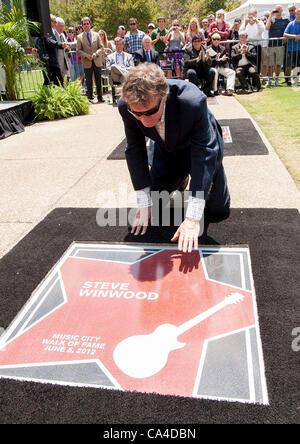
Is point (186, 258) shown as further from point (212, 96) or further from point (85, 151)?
point (212, 96)

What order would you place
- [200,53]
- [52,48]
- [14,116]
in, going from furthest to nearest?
1. [52,48]
2. [200,53]
3. [14,116]

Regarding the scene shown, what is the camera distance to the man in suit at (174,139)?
1.88 meters

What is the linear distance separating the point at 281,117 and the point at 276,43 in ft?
16.1

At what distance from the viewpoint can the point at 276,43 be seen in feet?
32.5

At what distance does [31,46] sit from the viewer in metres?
7.21

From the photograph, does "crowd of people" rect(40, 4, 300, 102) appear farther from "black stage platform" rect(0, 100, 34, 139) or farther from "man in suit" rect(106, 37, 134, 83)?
"black stage platform" rect(0, 100, 34, 139)

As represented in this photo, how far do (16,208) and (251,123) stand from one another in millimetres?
4027

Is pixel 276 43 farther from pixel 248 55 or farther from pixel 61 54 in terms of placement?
pixel 61 54

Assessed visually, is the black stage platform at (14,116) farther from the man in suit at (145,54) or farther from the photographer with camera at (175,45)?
the photographer with camera at (175,45)

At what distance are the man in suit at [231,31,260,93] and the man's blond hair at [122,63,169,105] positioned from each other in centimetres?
796

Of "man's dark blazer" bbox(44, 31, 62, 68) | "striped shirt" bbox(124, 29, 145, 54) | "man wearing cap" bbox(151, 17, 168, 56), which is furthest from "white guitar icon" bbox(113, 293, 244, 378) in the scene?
"man wearing cap" bbox(151, 17, 168, 56)

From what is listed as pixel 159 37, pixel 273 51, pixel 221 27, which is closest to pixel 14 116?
pixel 159 37

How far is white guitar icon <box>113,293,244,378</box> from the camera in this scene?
59.8 inches
